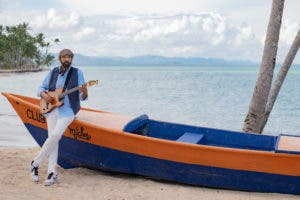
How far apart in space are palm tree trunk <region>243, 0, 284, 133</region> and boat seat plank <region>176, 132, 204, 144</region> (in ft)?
7.65

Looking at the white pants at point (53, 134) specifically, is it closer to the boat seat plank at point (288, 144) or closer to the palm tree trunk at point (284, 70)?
the boat seat plank at point (288, 144)

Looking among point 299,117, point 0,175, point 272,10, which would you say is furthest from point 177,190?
point 299,117

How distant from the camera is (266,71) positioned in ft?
33.1

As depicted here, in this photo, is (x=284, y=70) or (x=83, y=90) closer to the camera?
(x=83, y=90)

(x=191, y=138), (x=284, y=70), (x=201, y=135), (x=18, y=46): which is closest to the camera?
(x=191, y=138)

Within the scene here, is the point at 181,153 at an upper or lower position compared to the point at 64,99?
lower

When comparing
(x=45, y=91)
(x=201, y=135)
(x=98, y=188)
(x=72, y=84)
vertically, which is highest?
(x=72, y=84)

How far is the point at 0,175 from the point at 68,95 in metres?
1.63

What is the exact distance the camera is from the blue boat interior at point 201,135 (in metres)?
7.86

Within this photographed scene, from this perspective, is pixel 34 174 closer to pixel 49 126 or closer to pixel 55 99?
pixel 49 126

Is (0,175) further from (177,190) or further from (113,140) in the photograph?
(177,190)

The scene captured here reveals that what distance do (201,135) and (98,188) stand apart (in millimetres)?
2015

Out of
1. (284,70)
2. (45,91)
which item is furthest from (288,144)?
(284,70)

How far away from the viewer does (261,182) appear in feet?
23.2
